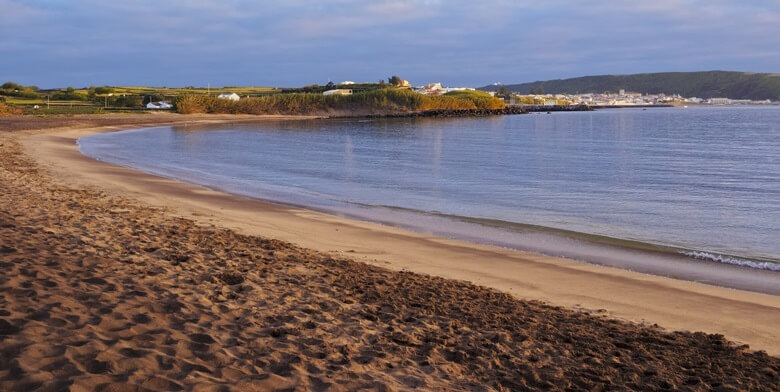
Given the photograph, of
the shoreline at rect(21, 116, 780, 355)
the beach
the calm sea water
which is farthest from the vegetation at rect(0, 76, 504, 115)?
the beach

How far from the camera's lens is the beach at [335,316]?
486 centimetres

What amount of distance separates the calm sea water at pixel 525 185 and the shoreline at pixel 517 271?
163 centimetres

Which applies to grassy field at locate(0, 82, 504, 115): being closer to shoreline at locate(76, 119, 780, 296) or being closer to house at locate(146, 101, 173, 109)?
house at locate(146, 101, 173, 109)

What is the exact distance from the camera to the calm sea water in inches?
582

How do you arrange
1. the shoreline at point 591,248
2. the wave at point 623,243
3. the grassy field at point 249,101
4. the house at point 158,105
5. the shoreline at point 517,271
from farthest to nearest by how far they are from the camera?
the house at point 158,105 < the grassy field at point 249,101 < the wave at point 623,243 < the shoreline at point 591,248 < the shoreline at point 517,271

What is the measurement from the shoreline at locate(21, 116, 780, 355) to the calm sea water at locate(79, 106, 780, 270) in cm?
163

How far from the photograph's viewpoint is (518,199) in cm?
2023

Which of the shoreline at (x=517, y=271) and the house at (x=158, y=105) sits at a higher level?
the house at (x=158, y=105)

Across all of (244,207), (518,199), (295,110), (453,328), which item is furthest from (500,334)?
(295,110)

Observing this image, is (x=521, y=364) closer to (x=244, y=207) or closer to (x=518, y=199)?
(x=244, y=207)

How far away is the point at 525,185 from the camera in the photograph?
2430 cm

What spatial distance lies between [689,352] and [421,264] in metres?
4.93

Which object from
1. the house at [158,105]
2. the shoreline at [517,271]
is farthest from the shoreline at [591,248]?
the house at [158,105]

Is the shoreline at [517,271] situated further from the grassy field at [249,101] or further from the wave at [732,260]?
the grassy field at [249,101]
